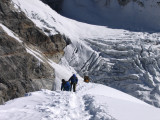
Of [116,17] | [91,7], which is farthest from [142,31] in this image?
[91,7]

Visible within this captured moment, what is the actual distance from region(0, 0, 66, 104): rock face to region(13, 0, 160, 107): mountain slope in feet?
2.81

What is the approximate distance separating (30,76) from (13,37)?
3.39 meters

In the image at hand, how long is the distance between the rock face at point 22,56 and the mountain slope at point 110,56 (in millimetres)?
857

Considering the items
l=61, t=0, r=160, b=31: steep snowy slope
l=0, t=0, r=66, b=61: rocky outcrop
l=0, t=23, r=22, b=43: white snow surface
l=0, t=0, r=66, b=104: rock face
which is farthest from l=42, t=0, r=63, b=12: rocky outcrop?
l=0, t=23, r=22, b=43: white snow surface

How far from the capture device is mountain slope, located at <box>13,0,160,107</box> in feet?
82.8

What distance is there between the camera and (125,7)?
34969 millimetres

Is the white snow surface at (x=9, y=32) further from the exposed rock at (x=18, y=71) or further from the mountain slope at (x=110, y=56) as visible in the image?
the mountain slope at (x=110, y=56)

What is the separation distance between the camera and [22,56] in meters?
21.7

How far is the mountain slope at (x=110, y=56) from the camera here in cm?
2523

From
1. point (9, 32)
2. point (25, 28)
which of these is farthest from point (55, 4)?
point (9, 32)

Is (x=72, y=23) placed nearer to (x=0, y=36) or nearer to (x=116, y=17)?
(x=116, y=17)

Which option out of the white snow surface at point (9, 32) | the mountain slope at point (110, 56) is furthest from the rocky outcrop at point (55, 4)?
the white snow surface at point (9, 32)

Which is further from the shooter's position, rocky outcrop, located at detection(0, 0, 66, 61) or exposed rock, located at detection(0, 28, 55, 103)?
rocky outcrop, located at detection(0, 0, 66, 61)

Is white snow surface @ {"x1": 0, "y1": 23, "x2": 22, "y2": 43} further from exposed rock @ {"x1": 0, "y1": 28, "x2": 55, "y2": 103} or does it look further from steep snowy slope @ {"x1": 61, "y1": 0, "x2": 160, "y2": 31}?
steep snowy slope @ {"x1": 61, "y1": 0, "x2": 160, "y2": 31}
